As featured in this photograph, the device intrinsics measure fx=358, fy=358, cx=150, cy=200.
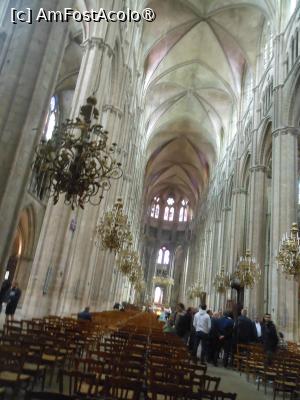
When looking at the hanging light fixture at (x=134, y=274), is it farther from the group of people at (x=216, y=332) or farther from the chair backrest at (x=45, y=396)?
the chair backrest at (x=45, y=396)

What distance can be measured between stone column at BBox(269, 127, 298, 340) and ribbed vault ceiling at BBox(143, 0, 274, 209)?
9.89m

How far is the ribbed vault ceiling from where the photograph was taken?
85.5 ft

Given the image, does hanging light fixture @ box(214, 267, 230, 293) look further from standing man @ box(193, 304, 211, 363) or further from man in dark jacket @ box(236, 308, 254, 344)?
standing man @ box(193, 304, 211, 363)

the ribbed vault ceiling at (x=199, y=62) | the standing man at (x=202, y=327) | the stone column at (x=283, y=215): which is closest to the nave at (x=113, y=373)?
the standing man at (x=202, y=327)

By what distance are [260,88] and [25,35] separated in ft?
65.0

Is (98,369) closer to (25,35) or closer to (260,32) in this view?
(25,35)

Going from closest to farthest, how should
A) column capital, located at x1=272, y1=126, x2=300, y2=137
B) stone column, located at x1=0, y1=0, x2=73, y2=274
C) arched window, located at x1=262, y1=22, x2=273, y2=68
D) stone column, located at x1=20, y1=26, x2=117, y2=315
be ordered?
stone column, located at x1=0, y1=0, x2=73, y2=274 < stone column, located at x1=20, y1=26, x2=117, y2=315 < column capital, located at x1=272, y1=126, x2=300, y2=137 < arched window, located at x1=262, y1=22, x2=273, y2=68

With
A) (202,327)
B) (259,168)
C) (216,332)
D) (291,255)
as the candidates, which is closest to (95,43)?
(291,255)

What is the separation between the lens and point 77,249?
51.4 ft

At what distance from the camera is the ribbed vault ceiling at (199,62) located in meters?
26.1

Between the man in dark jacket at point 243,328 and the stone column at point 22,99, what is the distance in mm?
7078

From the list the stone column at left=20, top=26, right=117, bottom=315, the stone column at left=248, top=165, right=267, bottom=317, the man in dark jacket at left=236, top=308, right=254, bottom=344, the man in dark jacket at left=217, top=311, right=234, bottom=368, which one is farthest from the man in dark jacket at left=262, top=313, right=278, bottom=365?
the stone column at left=248, top=165, right=267, bottom=317

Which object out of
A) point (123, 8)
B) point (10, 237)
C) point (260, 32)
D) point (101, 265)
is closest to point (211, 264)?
point (101, 265)

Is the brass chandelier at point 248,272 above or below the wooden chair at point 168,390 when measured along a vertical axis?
above
